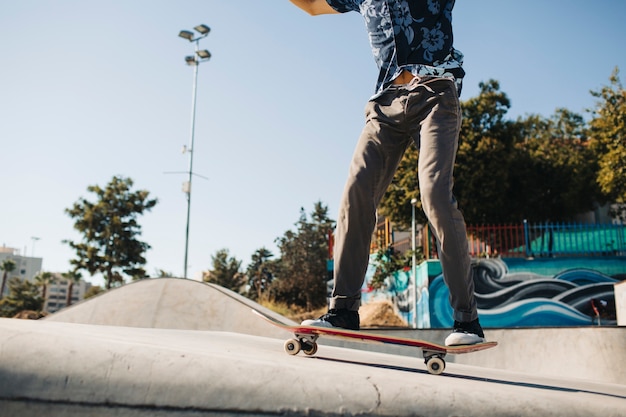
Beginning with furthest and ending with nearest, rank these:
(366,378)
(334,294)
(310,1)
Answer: (310,1), (334,294), (366,378)

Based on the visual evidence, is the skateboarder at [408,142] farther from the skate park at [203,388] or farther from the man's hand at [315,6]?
the skate park at [203,388]

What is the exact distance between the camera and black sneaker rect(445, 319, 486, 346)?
7.84 feet

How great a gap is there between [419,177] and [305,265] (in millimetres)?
39342

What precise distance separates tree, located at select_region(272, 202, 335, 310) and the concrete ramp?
31.6m

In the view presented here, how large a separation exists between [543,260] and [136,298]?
19.8m

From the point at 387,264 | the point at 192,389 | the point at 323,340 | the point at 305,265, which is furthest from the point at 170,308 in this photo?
the point at 305,265

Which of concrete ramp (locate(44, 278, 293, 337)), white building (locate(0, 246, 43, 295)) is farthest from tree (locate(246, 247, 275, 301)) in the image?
white building (locate(0, 246, 43, 295))

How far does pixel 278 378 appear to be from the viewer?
161 cm

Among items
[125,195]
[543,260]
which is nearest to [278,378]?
[543,260]

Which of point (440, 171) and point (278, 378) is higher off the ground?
point (440, 171)

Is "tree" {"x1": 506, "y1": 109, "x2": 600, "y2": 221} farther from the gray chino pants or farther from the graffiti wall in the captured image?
the gray chino pants

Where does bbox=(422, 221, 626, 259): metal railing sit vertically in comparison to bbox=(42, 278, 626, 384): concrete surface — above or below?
above

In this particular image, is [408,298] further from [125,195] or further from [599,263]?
[125,195]

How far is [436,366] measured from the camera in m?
2.34
